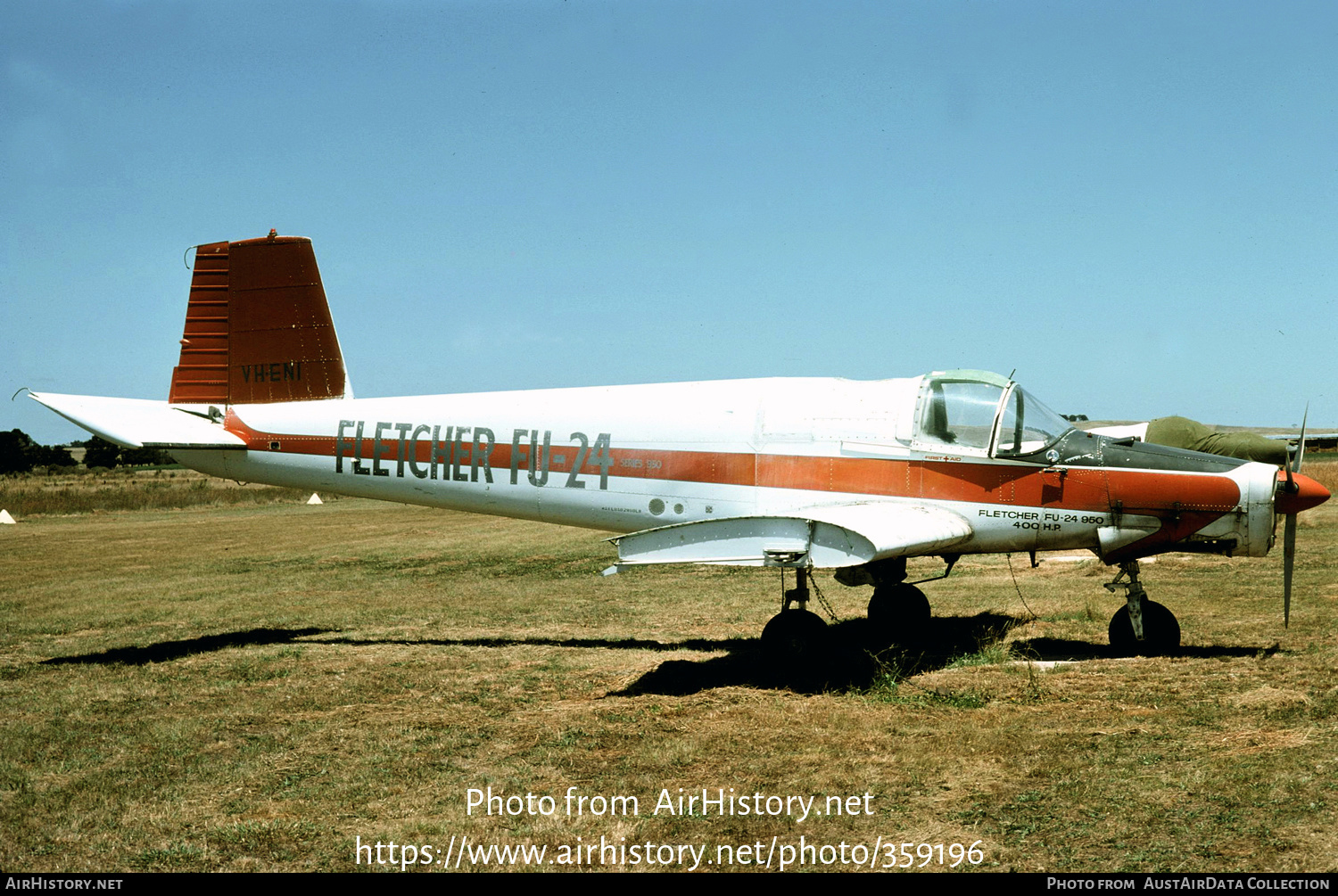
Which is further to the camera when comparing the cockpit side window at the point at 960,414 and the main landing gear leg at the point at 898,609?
the main landing gear leg at the point at 898,609

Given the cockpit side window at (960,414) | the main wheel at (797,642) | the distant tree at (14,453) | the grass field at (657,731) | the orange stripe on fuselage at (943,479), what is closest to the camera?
the grass field at (657,731)

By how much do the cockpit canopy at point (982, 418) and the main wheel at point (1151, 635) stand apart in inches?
73.9

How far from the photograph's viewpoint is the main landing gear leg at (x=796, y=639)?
355 inches

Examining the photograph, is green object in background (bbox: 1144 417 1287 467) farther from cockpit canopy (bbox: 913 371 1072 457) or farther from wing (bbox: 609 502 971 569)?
wing (bbox: 609 502 971 569)

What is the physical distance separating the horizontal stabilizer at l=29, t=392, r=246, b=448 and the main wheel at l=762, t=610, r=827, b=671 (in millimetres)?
6889

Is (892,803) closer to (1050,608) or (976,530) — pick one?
(976,530)

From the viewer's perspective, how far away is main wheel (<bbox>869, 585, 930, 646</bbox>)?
11328mm

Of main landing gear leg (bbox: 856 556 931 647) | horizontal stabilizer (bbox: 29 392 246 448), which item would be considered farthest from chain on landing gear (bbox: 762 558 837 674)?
horizontal stabilizer (bbox: 29 392 246 448)

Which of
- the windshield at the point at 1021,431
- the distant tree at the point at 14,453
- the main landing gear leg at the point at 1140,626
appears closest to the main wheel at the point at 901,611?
the main landing gear leg at the point at 1140,626

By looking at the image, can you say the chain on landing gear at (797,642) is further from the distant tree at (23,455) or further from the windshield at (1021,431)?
the distant tree at (23,455)

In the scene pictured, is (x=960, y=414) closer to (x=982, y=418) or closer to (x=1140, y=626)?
(x=982, y=418)

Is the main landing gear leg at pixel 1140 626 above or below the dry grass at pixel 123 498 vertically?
above

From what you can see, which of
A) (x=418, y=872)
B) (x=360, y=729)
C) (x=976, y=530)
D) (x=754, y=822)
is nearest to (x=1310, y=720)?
(x=976, y=530)

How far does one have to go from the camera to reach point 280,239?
12188 mm
